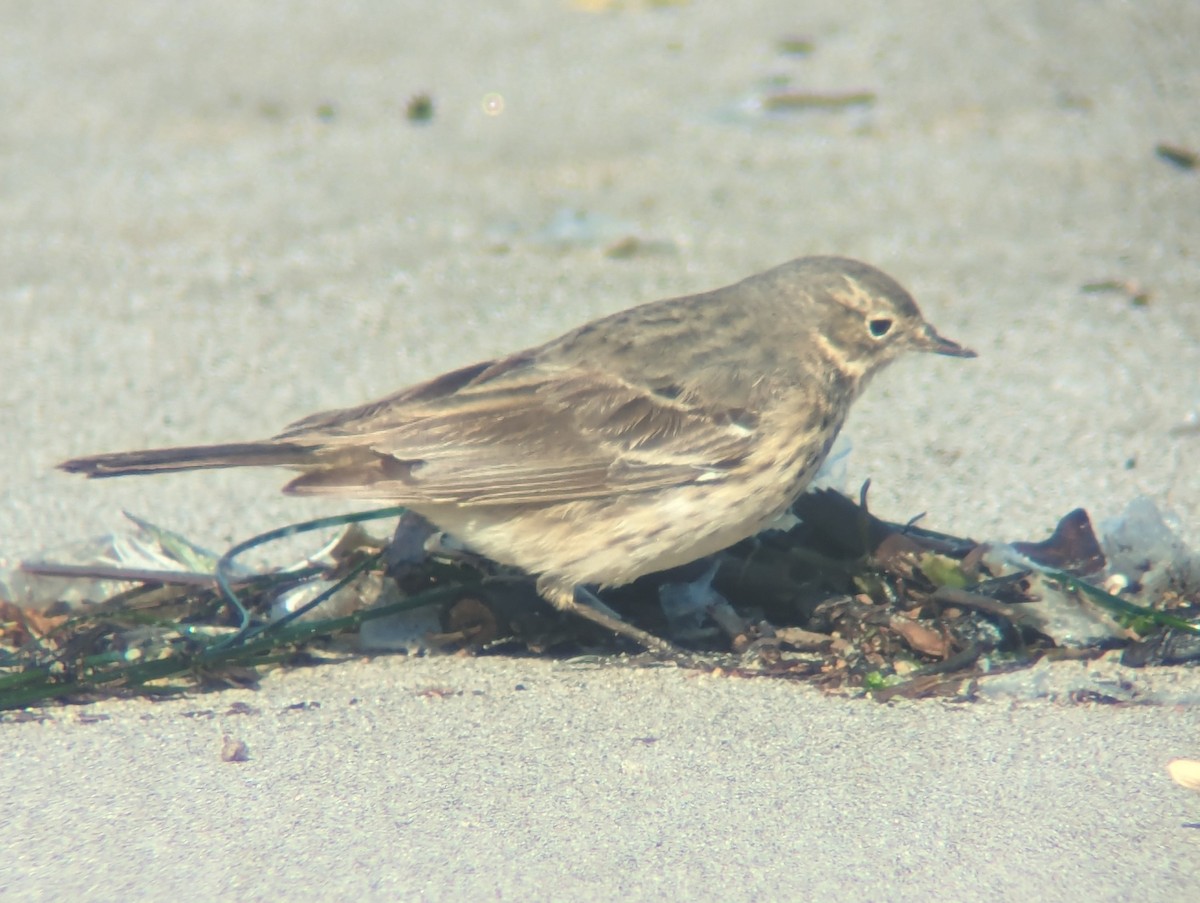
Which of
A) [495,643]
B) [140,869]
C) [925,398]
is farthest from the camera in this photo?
[925,398]

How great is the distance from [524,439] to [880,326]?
144 centimetres

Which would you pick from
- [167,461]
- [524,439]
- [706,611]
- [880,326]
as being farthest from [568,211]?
[167,461]

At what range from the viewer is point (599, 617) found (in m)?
4.81

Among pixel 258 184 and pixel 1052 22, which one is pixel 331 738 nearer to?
pixel 258 184

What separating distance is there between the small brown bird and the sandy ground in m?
0.42

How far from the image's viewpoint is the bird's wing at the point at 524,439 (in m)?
4.60

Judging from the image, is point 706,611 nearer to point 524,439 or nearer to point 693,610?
point 693,610

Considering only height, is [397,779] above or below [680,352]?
below

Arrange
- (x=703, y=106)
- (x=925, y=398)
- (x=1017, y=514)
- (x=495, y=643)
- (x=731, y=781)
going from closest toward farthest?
(x=731, y=781) < (x=495, y=643) < (x=1017, y=514) < (x=925, y=398) < (x=703, y=106)

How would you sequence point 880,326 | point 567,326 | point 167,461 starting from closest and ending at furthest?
point 167,461, point 880,326, point 567,326

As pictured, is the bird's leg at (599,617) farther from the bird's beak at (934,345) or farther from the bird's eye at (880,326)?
the bird's beak at (934,345)

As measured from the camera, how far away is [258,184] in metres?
8.95

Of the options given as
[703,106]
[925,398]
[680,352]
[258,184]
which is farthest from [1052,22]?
[680,352]

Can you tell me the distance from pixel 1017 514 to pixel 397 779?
105 inches
